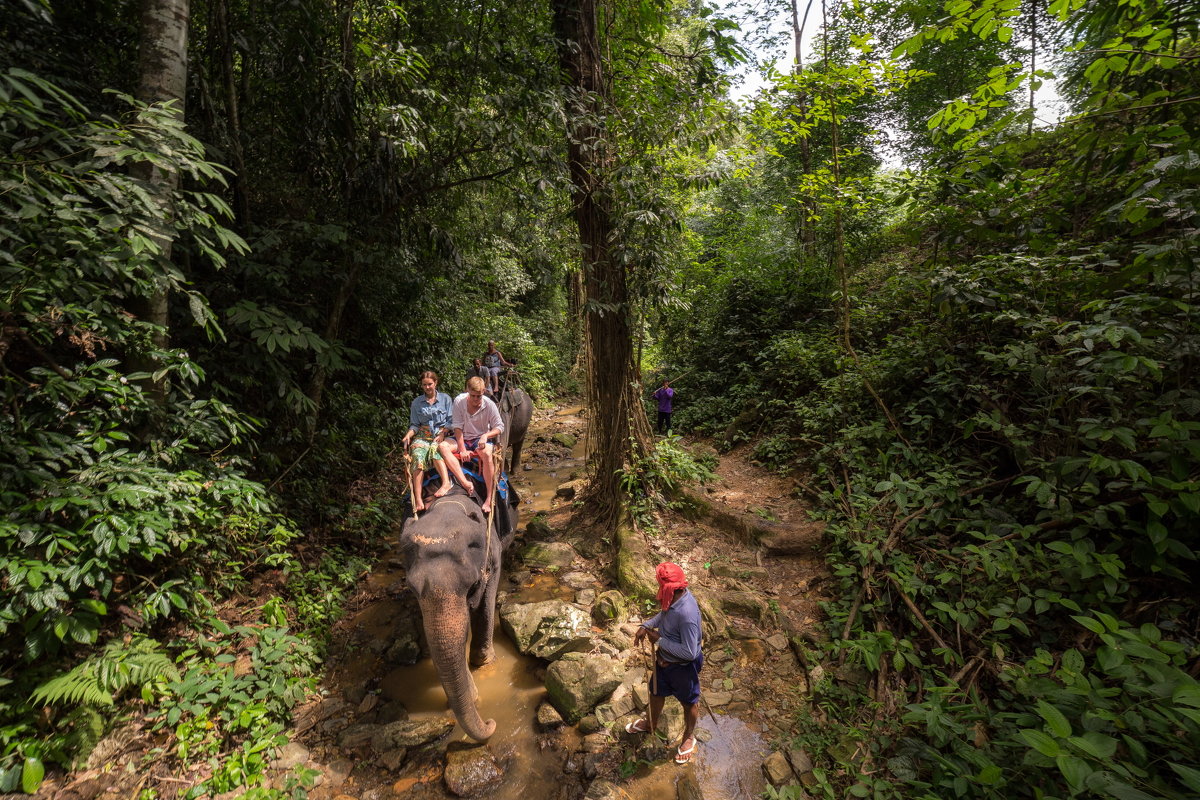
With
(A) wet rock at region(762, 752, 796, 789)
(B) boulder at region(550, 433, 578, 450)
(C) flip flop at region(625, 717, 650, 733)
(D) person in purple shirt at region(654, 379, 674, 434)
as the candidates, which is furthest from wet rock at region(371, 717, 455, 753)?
(B) boulder at region(550, 433, 578, 450)

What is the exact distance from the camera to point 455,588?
354cm

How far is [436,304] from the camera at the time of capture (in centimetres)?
904

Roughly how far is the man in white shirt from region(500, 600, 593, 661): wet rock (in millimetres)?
1124

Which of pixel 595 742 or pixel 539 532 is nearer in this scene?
pixel 595 742

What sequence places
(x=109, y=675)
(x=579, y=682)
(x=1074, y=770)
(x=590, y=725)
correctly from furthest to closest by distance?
(x=579, y=682)
(x=590, y=725)
(x=109, y=675)
(x=1074, y=770)

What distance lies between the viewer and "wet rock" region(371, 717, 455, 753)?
343 cm

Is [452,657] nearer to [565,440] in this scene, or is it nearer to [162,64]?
[162,64]

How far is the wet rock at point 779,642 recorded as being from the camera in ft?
13.0

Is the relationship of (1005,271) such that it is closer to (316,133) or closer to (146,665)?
(316,133)

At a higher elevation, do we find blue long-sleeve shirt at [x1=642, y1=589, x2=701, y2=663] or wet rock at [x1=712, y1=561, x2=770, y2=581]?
blue long-sleeve shirt at [x1=642, y1=589, x2=701, y2=663]

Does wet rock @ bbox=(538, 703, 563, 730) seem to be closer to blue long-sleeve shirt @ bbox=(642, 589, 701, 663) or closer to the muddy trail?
the muddy trail

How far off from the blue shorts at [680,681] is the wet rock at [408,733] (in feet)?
5.79

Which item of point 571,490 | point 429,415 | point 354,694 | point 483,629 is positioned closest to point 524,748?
point 483,629

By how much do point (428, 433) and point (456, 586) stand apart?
84.2 inches
